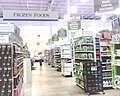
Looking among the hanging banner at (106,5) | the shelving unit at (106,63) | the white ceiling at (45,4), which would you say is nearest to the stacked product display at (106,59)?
the shelving unit at (106,63)

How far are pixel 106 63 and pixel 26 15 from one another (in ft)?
16.2

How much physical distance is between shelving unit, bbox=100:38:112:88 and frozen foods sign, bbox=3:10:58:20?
139 inches

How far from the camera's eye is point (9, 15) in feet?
31.6

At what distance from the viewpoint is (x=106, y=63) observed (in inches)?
307

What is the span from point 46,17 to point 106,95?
5343 mm

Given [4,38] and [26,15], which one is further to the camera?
[26,15]

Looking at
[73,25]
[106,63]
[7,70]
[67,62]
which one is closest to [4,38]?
[7,70]

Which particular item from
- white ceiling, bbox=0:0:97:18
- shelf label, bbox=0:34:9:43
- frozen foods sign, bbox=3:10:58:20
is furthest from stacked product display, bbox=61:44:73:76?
shelf label, bbox=0:34:9:43

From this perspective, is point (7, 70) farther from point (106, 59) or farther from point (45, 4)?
point (45, 4)

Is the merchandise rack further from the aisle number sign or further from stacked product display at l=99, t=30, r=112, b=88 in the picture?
the aisle number sign

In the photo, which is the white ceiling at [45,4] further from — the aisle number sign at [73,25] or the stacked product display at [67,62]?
the stacked product display at [67,62]

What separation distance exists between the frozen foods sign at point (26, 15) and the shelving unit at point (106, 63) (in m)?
3.54

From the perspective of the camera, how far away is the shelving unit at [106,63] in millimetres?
7738

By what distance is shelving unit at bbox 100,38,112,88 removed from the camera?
774 centimetres
